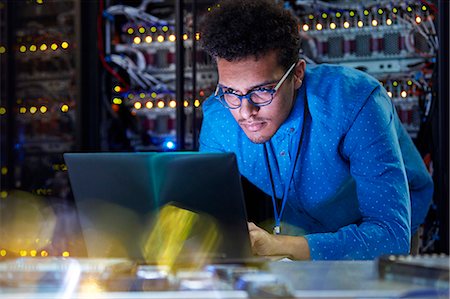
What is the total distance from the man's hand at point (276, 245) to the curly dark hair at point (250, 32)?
0.46m

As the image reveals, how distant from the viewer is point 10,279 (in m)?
0.99

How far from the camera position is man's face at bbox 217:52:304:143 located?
1.58 metres

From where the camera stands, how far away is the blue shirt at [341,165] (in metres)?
1.56

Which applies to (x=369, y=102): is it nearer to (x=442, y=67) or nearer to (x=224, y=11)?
(x=224, y=11)

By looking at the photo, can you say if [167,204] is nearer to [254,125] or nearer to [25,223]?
[254,125]

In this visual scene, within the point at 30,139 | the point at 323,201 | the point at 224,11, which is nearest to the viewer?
the point at 224,11

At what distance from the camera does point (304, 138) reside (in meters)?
1.82

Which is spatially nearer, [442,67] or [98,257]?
[98,257]

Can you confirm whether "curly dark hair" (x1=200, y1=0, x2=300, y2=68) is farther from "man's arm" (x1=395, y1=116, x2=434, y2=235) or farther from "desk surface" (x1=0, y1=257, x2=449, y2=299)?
"desk surface" (x1=0, y1=257, x2=449, y2=299)

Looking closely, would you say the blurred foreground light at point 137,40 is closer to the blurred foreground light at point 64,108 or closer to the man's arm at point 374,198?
the blurred foreground light at point 64,108

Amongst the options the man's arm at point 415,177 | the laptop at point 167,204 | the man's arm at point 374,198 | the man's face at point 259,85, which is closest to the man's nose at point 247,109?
the man's face at point 259,85

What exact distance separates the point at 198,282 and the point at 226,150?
101 centimetres

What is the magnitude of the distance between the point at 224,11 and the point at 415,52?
73.7 inches

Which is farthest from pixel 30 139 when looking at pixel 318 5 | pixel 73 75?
pixel 318 5
